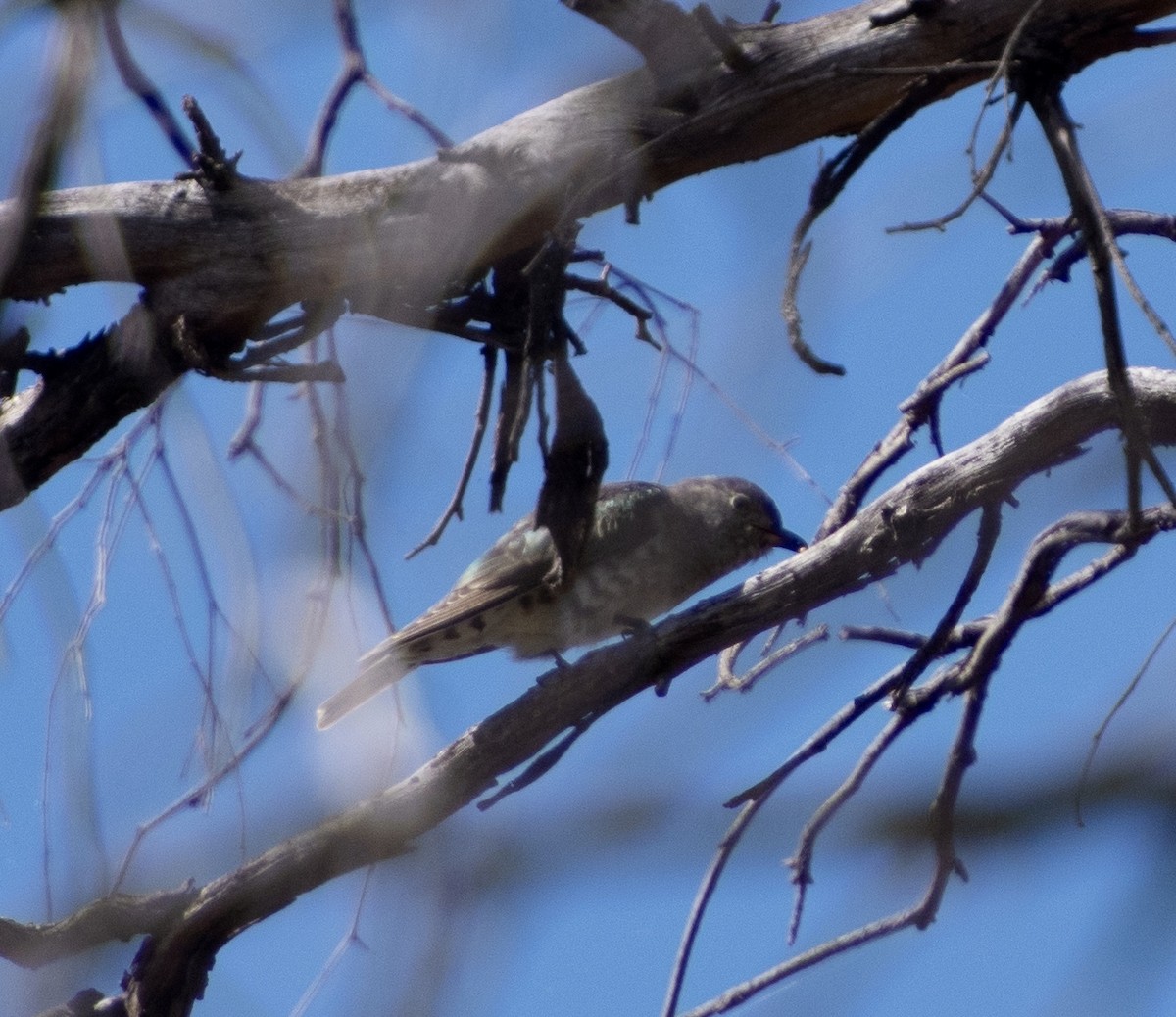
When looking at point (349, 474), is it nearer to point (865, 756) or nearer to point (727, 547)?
point (865, 756)

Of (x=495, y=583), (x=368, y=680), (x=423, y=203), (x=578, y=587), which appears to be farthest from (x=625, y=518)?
(x=368, y=680)

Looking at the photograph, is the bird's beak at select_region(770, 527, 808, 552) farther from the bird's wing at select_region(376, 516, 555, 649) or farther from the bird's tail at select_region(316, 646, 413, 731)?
the bird's tail at select_region(316, 646, 413, 731)

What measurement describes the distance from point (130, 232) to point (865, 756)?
1893 millimetres

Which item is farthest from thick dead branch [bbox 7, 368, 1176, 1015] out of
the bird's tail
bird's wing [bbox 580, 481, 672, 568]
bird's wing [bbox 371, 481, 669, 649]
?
bird's wing [bbox 580, 481, 672, 568]

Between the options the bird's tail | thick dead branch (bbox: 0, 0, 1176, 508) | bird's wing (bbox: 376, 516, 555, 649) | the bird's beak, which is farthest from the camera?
the bird's beak

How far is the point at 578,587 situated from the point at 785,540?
1311 mm

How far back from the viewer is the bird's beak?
6117 millimetres

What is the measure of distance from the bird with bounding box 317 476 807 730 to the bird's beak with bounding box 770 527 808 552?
1.55ft

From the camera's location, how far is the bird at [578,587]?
5.16m

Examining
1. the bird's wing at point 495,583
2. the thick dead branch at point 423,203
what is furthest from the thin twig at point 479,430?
the bird's wing at point 495,583

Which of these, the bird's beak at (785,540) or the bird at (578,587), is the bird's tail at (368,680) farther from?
the bird's beak at (785,540)

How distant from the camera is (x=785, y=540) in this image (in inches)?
242

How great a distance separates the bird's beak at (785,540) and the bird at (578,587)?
0.47m

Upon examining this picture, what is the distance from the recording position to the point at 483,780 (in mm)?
3191
